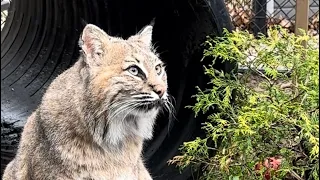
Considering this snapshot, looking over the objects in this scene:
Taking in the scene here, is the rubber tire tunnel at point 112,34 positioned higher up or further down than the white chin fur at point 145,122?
higher up

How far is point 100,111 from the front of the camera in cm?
291

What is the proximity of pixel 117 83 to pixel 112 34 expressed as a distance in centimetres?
148

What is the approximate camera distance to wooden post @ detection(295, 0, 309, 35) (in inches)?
149

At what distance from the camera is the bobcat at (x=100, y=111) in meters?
2.88

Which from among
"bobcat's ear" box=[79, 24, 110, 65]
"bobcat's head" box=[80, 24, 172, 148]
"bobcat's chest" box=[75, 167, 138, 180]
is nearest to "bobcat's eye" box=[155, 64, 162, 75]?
"bobcat's head" box=[80, 24, 172, 148]

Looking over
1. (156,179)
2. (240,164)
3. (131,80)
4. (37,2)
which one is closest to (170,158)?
(156,179)

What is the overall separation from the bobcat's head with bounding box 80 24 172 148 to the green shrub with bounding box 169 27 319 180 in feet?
1.10

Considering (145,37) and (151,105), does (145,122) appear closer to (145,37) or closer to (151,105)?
(151,105)

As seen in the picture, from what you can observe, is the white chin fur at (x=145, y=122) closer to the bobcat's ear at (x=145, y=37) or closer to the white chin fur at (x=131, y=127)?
the white chin fur at (x=131, y=127)

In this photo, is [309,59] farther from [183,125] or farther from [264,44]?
[183,125]

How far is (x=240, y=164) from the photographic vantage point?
10.1ft

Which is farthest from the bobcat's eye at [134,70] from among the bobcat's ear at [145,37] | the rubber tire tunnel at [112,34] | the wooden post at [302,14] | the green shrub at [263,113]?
the wooden post at [302,14]

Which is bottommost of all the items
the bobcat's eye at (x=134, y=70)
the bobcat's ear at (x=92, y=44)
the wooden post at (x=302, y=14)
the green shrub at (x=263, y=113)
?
the green shrub at (x=263, y=113)

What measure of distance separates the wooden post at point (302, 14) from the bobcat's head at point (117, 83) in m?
1.11
